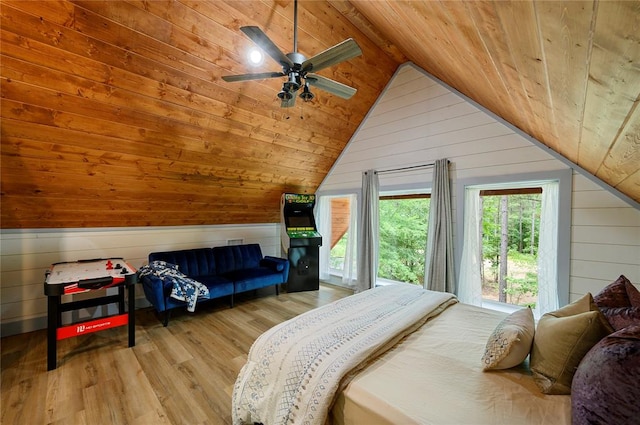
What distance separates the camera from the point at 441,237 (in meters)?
3.52

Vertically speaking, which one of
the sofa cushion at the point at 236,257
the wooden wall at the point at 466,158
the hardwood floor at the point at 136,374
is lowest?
the hardwood floor at the point at 136,374

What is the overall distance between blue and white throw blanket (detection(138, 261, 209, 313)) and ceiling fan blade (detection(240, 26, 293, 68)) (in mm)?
2903

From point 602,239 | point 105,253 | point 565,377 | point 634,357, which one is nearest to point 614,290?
point 565,377

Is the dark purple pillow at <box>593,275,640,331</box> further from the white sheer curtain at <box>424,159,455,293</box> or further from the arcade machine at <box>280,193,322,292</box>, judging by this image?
the arcade machine at <box>280,193,322,292</box>

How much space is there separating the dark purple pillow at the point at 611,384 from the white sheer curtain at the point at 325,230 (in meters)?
4.56

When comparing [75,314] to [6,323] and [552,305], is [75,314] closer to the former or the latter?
[6,323]

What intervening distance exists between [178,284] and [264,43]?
9.74 ft

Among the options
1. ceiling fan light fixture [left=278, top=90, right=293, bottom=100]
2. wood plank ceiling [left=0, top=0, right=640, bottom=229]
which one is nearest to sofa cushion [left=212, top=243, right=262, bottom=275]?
wood plank ceiling [left=0, top=0, right=640, bottom=229]

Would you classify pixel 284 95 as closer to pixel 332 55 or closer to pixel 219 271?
pixel 332 55

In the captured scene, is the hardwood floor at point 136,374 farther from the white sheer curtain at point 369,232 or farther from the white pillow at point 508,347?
the white pillow at point 508,347

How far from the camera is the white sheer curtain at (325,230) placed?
5.46 metres

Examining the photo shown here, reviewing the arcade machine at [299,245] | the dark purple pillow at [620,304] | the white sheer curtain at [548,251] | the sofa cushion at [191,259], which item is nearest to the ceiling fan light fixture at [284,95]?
the dark purple pillow at [620,304]

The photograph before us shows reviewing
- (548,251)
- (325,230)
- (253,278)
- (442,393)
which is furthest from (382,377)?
(325,230)

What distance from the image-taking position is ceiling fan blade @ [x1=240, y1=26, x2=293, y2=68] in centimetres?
162
